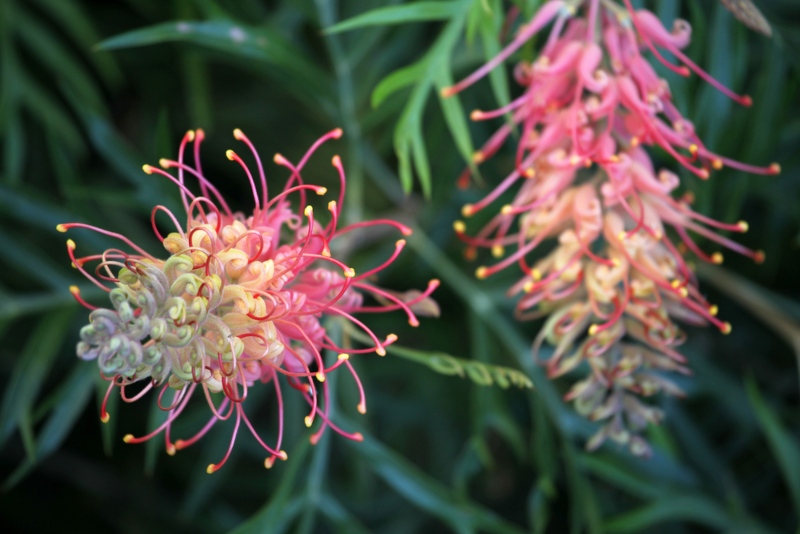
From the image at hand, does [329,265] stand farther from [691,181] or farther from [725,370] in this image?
[725,370]

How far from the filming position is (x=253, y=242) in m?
0.52

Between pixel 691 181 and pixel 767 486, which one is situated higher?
pixel 691 181

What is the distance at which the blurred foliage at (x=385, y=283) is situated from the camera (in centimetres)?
76

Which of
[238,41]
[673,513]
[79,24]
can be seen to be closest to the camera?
[238,41]

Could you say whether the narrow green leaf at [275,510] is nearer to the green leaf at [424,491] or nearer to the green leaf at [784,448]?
the green leaf at [424,491]

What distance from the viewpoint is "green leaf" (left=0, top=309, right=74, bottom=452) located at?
80 centimetres

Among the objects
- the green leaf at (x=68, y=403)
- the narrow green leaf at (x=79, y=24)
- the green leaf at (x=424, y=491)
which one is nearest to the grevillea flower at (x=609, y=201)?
the green leaf at (x=424, y=491)

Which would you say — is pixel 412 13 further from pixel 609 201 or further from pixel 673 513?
pixel 673 513

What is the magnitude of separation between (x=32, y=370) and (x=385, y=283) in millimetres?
465

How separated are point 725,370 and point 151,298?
834 millimetres

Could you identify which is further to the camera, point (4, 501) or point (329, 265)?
point (4, 501)

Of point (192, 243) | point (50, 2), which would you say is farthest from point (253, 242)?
point (50, 2)

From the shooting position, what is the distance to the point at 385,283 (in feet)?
3.60

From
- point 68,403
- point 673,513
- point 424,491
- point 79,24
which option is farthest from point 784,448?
point 79,24
